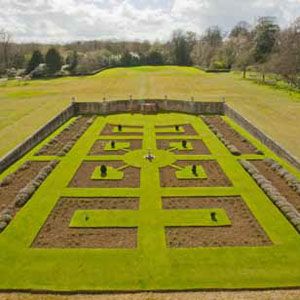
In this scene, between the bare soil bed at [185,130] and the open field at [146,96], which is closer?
the open field at [146,96]

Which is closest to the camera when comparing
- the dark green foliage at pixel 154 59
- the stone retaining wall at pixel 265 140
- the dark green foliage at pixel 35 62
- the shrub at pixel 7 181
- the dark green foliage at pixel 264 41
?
the shrub at pixel 7 181

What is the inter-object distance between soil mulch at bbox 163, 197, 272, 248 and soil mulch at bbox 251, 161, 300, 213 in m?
2.30

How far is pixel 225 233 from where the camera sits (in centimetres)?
1609

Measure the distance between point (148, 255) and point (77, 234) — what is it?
3.27 m

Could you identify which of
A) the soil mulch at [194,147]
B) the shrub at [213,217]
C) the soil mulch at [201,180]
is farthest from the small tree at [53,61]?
the shrub at [213,217]

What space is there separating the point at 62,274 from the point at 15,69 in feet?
288

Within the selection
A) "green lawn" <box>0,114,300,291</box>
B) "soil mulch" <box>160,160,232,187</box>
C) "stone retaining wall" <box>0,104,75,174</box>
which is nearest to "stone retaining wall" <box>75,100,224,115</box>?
→ "stone retaining wall" <box>0,104,75,174</box>

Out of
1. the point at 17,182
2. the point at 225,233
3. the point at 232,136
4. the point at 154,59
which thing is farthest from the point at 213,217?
the point at 154,59

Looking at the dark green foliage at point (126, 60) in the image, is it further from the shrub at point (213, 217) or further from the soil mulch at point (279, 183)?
the shrub at point (213, 217)

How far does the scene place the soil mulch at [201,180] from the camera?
21.5m

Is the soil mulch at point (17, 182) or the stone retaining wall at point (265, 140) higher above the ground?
the stone retaining wall at point (265, 140)

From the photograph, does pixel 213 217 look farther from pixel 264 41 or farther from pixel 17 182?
pixel 264 41

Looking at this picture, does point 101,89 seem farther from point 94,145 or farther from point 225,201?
point 225,201

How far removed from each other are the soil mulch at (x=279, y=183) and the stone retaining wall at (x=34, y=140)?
563 inches
